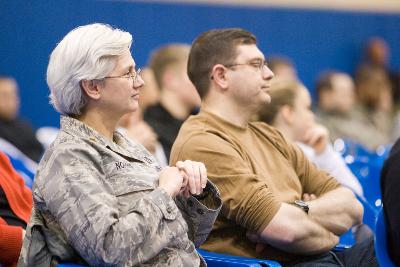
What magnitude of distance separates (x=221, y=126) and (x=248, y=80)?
26 centimetres

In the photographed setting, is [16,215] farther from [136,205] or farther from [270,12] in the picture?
[270,12]

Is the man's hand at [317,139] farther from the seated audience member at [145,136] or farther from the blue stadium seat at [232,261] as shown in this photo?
the blue stadium seat at [232,261]

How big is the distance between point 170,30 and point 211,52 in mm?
5159

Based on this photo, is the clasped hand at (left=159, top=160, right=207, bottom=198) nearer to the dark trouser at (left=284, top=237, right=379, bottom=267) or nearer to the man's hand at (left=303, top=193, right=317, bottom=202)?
the dark trouser at (left=284, top=237, right=379, bottom=267)

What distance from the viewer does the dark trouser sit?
351 cm

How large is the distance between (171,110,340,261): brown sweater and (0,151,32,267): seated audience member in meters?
0.62

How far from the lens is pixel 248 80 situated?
379cm

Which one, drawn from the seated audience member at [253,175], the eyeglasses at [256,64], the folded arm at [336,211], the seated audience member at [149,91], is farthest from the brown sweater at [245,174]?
the seated audience member at [149,91]

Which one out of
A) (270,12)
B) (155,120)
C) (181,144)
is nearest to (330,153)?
(155,120)

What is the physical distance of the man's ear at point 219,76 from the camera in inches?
149

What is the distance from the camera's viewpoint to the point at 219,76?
3799 millimetres

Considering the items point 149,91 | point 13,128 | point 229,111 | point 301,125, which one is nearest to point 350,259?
point 229,111

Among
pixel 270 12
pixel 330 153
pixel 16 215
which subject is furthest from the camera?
pixel 270 12

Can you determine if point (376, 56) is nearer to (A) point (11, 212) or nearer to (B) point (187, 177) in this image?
(A) point (11, 212)
